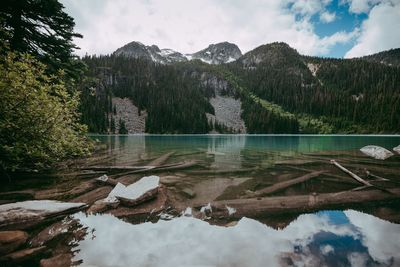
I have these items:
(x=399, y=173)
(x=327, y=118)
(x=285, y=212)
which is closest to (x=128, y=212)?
(x=285, y=212)

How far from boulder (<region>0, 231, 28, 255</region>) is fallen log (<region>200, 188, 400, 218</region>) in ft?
15.5

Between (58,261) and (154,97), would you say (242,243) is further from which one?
(154,97)

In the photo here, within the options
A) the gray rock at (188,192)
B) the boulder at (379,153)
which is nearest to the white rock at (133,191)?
the gray rock at (188,192)

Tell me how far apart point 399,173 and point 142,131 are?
149m

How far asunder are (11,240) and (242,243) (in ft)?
16.9

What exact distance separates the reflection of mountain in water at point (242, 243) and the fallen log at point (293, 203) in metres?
0.73

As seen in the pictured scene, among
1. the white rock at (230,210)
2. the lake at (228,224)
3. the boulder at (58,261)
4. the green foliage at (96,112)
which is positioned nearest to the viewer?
the boulder at (58,261)

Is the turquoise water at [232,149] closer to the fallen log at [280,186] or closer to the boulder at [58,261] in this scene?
the fallen log at [280,186]

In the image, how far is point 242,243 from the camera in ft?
17.3

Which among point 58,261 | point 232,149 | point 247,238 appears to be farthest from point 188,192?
point 232,149

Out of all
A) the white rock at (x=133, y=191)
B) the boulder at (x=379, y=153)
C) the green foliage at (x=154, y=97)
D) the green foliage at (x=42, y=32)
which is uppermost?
the green foliage at (x=154, y=97)

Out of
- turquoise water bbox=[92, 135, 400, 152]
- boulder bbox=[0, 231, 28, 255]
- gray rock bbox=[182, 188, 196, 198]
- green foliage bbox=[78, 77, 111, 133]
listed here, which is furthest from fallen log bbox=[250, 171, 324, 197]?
green foliage bbox=[78, 77, 111, 133]

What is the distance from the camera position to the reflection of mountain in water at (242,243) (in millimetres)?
4574

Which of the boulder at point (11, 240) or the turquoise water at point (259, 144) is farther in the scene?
the turquoise water at point (259, 144)
